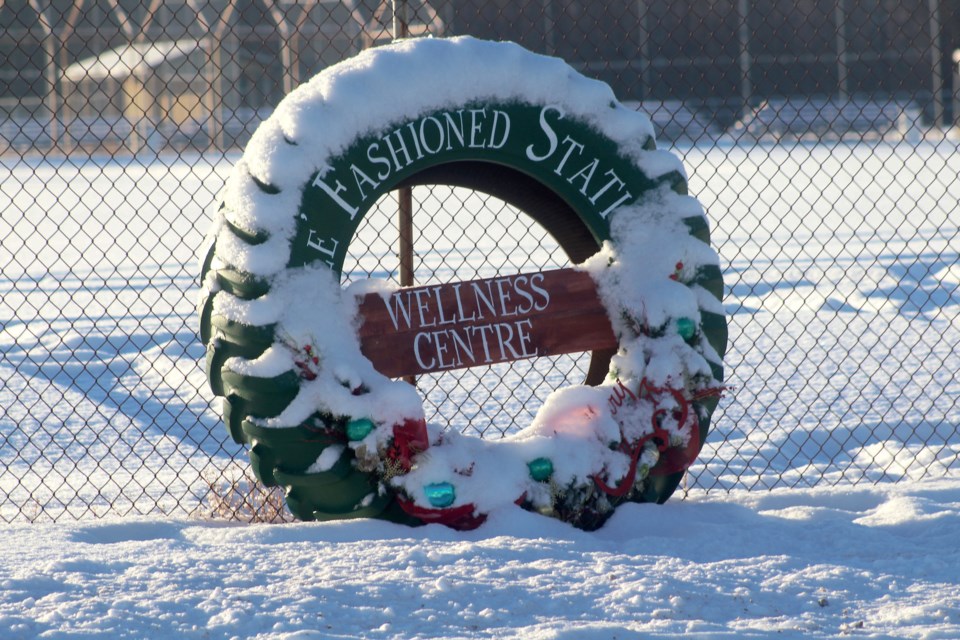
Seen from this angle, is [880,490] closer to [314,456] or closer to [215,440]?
[314,456]

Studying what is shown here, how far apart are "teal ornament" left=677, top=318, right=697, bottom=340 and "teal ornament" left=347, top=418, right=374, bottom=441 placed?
1000mm

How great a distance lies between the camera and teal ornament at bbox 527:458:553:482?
3.18 meters

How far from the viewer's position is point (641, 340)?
3355mm

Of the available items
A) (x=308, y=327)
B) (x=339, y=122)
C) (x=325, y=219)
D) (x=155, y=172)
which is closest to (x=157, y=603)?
(x=308, y=327)

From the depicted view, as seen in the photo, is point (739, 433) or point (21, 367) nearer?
point (739, 433)

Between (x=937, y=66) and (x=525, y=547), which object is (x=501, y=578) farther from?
(x=937, y=66)

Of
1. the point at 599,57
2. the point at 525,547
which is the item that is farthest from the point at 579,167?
the point at 599,57

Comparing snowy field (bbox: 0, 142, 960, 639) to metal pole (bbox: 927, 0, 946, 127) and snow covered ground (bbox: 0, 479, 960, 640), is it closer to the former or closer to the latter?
snow covered ground (bbox: 0, 479, 960, 640)

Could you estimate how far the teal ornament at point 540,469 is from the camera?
3.18 meters

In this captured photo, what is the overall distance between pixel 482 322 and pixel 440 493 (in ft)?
1.83

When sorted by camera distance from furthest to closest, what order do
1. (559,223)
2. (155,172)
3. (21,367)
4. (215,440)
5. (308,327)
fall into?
(155,172) → (21,367) → (215,440) → (559,223) → (308,327)

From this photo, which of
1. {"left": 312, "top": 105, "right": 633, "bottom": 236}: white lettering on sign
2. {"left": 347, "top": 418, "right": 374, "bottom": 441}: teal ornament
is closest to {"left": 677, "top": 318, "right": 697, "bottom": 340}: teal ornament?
{"left": 312, "top": 105, "right": 633, "bottom": 236}: white lettering on sign

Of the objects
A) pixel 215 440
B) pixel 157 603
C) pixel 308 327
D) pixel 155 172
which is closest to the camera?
pixel 157 603

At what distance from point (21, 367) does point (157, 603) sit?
3.94 m
